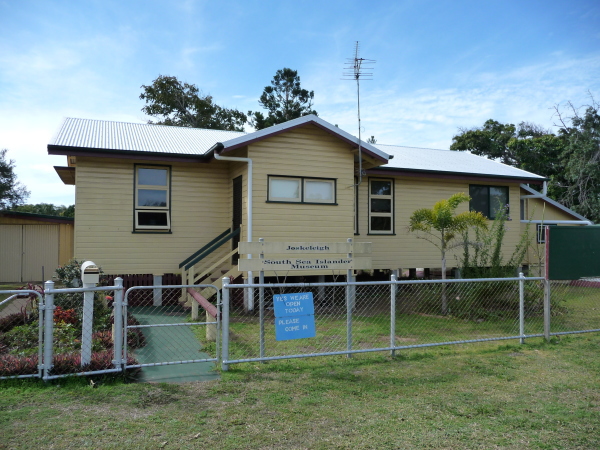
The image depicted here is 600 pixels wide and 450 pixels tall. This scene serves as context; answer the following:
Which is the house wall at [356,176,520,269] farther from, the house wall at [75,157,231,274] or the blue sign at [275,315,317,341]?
the blue sign at [275,315,317,341]

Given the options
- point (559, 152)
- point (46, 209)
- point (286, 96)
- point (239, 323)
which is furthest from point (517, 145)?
point (46, 209)

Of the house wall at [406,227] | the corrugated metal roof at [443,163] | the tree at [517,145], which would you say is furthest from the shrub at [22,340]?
the tree at [517,145]

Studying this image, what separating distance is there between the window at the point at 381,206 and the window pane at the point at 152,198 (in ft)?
20.3

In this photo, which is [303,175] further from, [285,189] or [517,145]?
[517,145]

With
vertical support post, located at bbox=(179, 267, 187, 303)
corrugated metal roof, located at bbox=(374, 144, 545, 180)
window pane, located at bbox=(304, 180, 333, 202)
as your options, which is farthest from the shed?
corrugated metal roof, located at bbox=(374, 144, 545, 180)

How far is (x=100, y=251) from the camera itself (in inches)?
492

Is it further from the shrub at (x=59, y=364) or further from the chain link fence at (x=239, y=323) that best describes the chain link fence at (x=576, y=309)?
the shrub at (x=59, y=364)

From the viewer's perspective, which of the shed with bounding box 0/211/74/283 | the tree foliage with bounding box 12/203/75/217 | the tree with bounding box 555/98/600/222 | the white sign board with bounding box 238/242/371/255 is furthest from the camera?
the tree foliage with bounding box 12/203/75/217

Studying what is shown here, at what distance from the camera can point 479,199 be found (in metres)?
16.7

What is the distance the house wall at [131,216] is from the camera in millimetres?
12438

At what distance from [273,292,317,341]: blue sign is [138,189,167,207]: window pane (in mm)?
7312

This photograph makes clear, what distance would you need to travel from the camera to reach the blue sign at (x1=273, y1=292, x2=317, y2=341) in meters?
6.92

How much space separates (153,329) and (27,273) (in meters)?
12.3

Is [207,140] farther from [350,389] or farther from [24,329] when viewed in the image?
[350,389]
